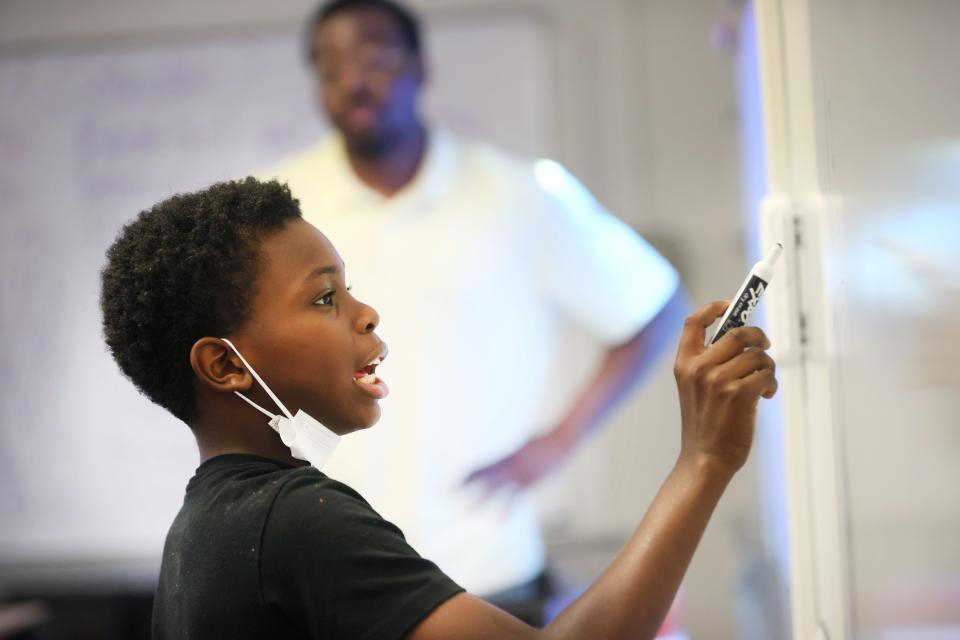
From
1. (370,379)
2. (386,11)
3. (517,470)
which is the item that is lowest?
(517,470)

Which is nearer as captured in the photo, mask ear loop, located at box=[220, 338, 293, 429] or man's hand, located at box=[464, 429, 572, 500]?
mask ear loop, located at box=[220, 338, 293, 429]

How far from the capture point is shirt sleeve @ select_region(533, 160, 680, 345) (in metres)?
1.58

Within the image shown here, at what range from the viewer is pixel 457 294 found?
1.66 meters

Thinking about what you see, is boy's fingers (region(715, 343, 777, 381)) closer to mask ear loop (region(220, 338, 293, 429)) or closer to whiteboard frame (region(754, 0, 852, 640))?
whiteboard frame (region(754, 0, 852, 640))

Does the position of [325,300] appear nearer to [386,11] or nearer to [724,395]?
[724,395]

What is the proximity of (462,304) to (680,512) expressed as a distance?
1.00 meters

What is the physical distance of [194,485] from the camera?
0.78m

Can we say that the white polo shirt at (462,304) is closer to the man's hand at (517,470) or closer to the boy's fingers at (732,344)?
the man's hand at (517,470)

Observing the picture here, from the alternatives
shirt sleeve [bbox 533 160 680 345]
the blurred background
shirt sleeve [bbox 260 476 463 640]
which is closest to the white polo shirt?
shirt sleeve [bbox 533 160 680 345]

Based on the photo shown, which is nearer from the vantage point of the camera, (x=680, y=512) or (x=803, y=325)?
(x=680, y=512)

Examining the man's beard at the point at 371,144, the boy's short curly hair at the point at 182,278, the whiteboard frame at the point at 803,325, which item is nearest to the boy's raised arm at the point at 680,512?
the whiteboard frame at the point at 803,325

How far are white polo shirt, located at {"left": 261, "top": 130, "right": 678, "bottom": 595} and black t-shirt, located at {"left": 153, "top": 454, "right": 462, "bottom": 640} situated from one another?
1.99 ft

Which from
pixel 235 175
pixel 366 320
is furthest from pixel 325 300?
pixel 235 175

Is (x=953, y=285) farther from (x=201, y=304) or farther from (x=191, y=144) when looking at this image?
(x=191, y=144)
